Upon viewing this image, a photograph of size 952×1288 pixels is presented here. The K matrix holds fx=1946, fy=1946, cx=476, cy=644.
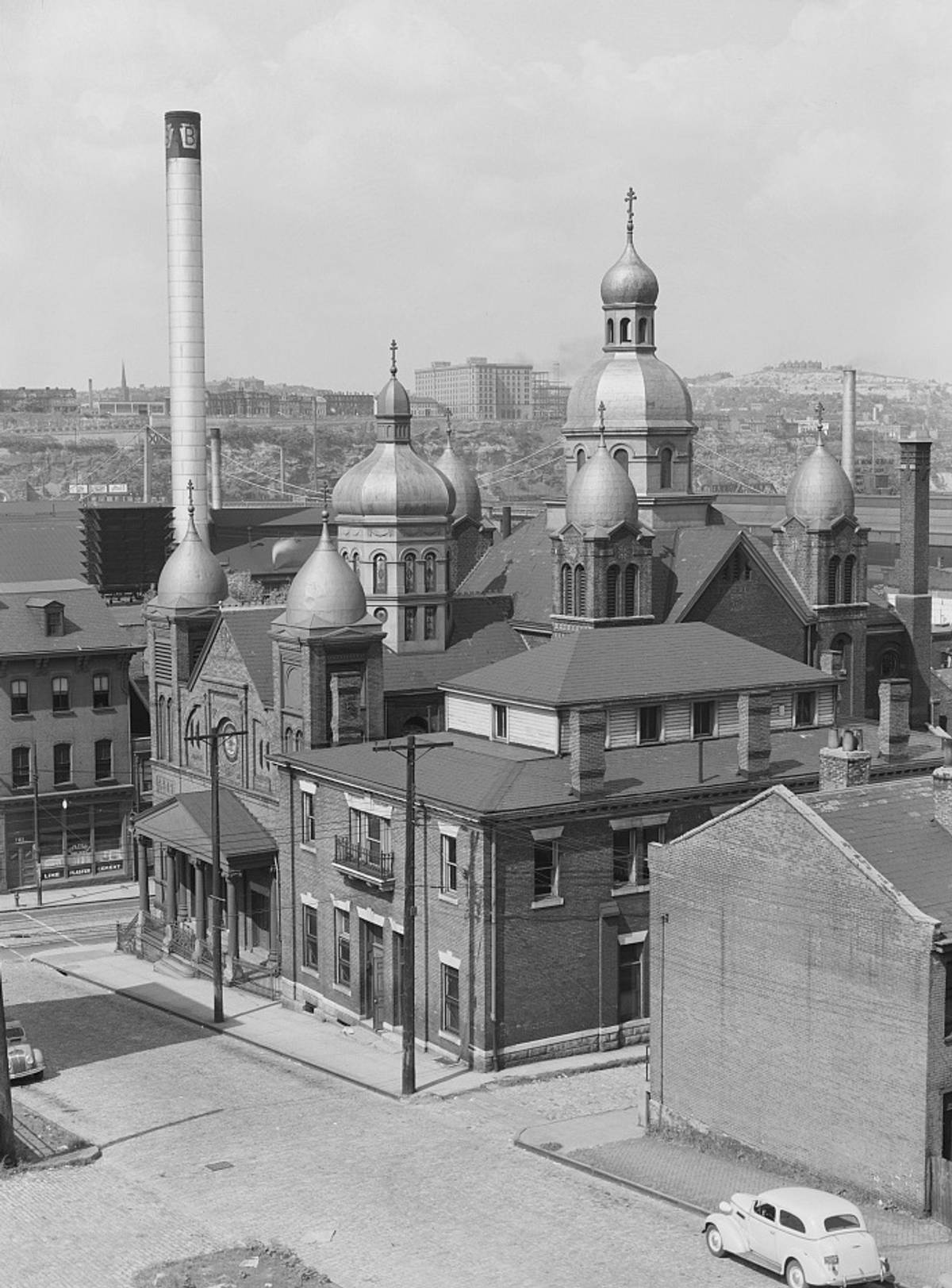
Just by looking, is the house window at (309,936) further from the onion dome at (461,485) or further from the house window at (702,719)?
the onion dome at (461,485)

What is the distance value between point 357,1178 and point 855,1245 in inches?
447

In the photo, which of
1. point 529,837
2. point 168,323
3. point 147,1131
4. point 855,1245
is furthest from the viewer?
point 168,323

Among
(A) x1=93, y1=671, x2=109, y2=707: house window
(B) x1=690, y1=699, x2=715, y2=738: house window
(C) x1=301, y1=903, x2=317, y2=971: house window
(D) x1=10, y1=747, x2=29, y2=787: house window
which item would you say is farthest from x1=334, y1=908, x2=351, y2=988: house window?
(A) x1=93, y1=671, x2=109, y2=707: house window

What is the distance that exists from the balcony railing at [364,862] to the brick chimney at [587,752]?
571 centimetres

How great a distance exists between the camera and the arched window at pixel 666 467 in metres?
78.9

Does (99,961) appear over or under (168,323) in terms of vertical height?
under

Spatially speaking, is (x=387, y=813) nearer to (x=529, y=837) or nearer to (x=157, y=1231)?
(x=529, y=837)

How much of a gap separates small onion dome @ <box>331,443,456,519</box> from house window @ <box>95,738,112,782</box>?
54.0 feet

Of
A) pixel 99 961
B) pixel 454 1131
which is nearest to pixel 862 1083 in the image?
pixel 454 1131

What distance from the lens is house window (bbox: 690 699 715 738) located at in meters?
57.8

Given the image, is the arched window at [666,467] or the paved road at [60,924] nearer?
the paved road at [60,924]

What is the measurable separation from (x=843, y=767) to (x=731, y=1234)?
1411cm

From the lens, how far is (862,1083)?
3766cm

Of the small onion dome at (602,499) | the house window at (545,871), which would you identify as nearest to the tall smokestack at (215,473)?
the small onion dome at (602,499)
